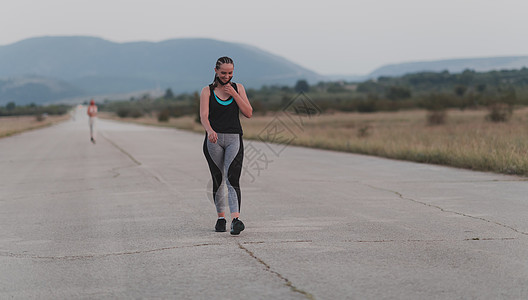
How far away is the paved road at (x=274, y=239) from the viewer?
16.1ft

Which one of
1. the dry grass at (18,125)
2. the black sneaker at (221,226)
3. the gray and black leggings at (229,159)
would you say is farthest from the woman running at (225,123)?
the dry grass at (18,125)

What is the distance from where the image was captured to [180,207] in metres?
9.23

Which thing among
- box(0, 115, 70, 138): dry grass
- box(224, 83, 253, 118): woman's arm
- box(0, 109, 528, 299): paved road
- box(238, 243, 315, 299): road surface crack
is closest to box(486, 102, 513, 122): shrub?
box(0, 109, 528, 299): paved road

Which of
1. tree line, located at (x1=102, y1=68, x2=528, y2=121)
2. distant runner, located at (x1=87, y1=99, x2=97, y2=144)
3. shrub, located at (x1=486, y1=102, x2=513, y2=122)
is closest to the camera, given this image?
distant runner, located at (x1=87, y1=99, x2=97, y2=144)

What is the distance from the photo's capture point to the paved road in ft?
16.1

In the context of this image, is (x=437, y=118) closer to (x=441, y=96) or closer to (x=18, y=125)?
(x=441, y=96)

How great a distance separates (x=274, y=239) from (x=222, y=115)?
145 cm

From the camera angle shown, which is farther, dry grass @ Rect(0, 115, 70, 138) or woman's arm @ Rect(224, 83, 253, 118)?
dry grass @ Rect(0, 115, 70, 138)

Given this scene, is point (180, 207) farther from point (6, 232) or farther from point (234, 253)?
point (234, 253)

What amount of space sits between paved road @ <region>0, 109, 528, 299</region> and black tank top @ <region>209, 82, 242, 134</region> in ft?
3.87

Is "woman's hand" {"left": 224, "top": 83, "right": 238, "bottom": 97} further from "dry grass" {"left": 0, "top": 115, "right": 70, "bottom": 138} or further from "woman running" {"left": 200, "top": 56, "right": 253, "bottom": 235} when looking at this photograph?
"dry grass" {"left": 0, "top": 115, "right": 70, "bottom": 138}

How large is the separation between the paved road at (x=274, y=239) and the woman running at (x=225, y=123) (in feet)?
2.10

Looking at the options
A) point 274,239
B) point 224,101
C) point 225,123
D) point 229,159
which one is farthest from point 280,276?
point 224,101

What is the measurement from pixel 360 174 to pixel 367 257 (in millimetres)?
8323
